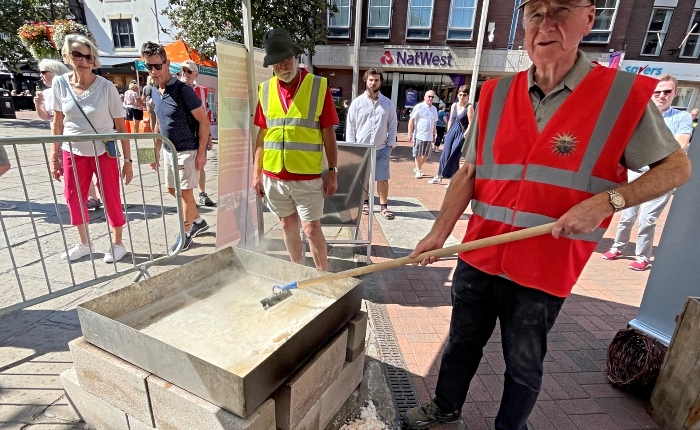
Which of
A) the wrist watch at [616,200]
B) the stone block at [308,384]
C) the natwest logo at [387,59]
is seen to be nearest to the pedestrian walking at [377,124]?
the stone block at [308,384]

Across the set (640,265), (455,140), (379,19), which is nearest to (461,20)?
(379,19)

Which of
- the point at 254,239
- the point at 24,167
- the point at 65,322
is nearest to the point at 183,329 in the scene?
the point at 65,322

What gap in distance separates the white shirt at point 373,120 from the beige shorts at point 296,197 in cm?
286

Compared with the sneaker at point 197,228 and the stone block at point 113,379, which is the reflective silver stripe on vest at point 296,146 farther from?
the sneaker at point 197,228

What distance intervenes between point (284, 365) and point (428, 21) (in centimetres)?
2255

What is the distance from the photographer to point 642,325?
279 centimetres

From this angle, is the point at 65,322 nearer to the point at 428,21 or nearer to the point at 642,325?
the point at 642,325

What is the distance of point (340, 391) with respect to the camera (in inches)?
79.7

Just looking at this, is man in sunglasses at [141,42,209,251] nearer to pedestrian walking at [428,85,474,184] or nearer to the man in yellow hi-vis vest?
the man in yellow hi-vis vest

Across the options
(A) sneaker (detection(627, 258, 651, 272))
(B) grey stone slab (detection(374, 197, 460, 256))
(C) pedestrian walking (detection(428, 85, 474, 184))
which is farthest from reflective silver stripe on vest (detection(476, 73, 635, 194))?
(C) pedestrian walking (detection(428, 85, 474, 184))

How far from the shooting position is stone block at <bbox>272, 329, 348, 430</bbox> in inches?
60.9

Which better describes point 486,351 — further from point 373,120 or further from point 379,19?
point 379,19

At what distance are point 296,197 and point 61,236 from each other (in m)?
3.47

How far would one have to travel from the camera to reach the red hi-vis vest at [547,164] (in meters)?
1.42
